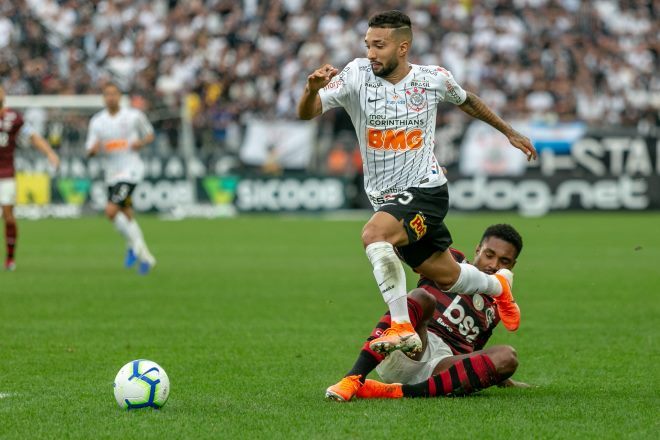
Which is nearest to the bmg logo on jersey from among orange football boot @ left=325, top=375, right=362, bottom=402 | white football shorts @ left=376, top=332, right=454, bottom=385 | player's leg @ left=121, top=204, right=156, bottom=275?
white football shorts @ left=376, top=332, right=454, bottom=385

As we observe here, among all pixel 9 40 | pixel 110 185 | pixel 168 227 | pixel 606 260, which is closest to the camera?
pixel 110 185

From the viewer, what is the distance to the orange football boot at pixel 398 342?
6.09 m

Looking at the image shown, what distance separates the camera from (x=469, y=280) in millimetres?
6727

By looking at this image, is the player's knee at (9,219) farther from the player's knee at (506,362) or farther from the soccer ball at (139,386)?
the player's knee at (506,362)

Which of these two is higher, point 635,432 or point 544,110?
point 544,110

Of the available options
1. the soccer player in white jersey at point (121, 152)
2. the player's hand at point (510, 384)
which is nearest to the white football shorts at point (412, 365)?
the player's hand at point (510, 384)

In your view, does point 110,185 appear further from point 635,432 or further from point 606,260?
point 635,432

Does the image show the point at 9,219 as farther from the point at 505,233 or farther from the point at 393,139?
the point at 505,233

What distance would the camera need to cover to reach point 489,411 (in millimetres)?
6012

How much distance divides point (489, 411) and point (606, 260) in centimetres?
1144

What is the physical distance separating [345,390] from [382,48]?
205 centimetres

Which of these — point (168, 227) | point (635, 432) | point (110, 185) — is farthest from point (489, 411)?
point (168, 227)

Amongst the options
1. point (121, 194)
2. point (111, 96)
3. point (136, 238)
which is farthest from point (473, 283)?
point (111, 96)

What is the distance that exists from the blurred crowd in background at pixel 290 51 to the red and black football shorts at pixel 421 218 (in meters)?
21.9
